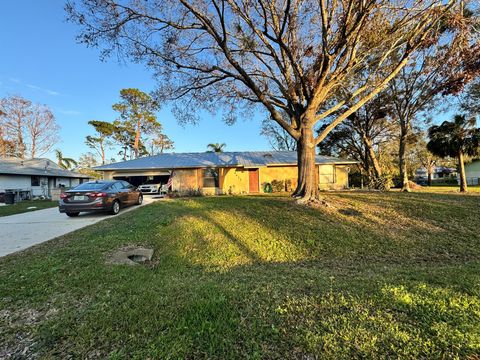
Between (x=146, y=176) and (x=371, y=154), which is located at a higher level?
(x=371, y=154)

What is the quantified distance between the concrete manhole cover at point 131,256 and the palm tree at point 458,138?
20.9 metres

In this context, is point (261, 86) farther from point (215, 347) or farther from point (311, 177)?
point (215, 347)

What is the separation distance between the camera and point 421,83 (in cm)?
1608

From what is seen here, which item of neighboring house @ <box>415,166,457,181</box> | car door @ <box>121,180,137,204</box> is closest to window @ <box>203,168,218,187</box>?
car door @ <box>121,180,137,204</box>

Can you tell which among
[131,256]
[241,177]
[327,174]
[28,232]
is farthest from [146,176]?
[131,256]

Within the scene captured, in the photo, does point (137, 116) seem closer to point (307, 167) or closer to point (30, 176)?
point (30, 176)

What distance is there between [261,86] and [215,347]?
11.3 meters

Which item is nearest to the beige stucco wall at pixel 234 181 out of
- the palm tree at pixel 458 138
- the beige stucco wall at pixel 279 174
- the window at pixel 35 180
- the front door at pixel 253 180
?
the front door at pixel 253 180

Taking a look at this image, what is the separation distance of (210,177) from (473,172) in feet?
140

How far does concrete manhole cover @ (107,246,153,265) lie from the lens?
4.45 metres

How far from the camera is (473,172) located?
37875mm

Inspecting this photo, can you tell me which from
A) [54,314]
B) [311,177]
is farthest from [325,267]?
[311,177]

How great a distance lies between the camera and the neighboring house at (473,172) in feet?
121

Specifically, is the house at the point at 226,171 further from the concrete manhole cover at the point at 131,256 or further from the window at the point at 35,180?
the concrete manhole cover at the point at 131,256
